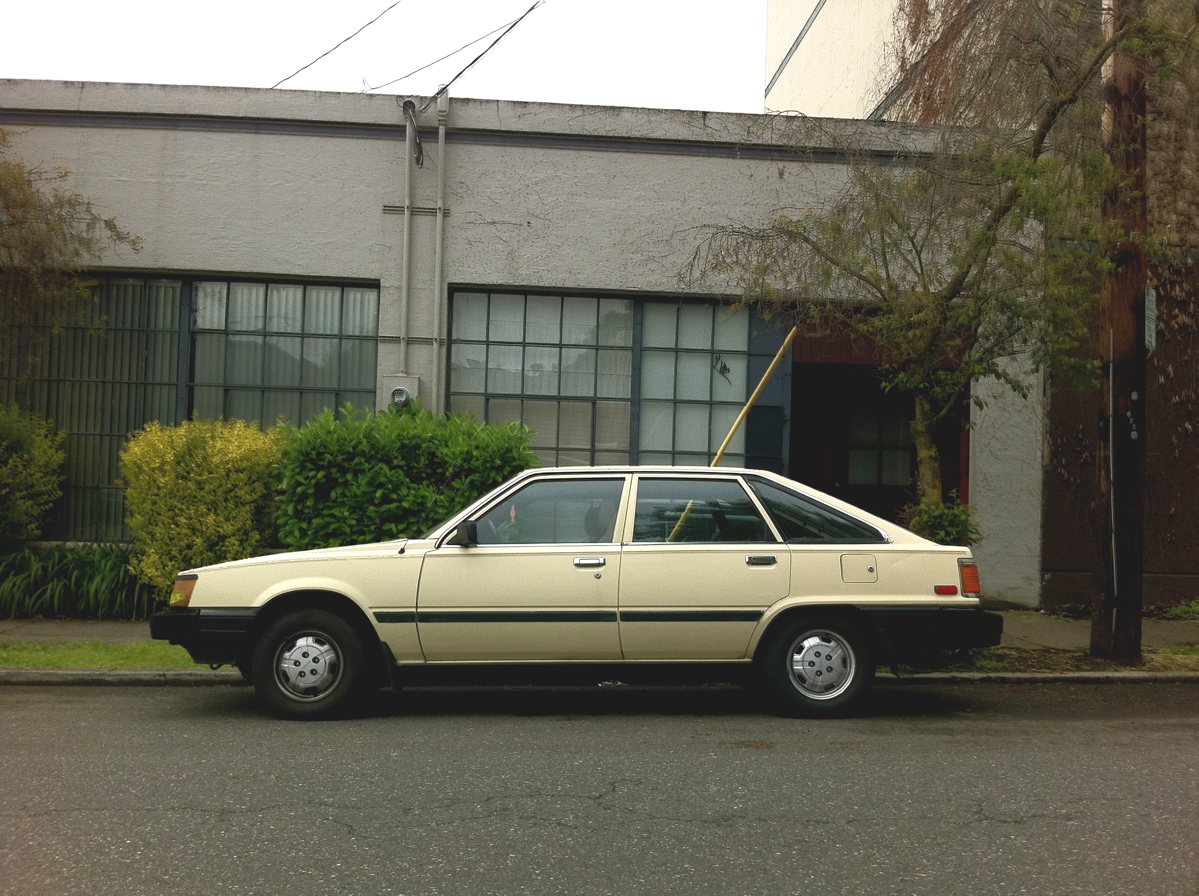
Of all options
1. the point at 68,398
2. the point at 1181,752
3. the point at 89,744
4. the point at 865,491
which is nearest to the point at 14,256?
the point at 68,398

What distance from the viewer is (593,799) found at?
5.20m

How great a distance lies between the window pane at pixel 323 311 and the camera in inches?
484

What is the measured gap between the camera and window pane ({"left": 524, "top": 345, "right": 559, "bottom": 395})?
40.7 feet

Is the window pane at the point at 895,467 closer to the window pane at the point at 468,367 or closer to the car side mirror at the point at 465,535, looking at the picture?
the window pane at the point at 468,367

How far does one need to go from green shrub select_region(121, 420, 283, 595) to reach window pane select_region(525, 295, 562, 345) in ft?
10.7

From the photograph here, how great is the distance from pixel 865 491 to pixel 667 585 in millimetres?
7414

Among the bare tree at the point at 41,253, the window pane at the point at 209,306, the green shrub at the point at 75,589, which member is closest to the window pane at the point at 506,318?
the window pane at the point at 209,306

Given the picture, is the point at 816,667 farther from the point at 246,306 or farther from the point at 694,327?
the point at 246,306

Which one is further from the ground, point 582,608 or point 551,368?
point 551,368

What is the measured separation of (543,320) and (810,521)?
5866mm

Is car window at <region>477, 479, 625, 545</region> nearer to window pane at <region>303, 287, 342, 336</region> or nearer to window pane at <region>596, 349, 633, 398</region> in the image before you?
window pane at <region>596, 349, 633, 398</region>

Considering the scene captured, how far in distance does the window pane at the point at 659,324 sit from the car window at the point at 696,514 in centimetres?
535

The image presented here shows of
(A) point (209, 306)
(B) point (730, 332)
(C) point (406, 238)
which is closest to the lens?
(C) point (406, 238)

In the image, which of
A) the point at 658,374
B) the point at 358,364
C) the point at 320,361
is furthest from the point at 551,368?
the point at 320,361
